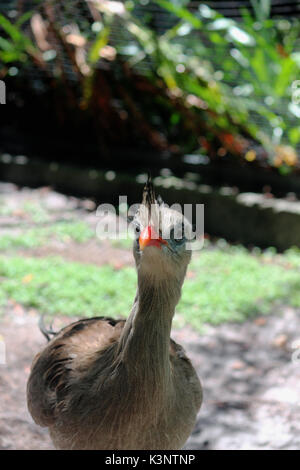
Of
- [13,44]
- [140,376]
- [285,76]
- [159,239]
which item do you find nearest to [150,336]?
[140,376]

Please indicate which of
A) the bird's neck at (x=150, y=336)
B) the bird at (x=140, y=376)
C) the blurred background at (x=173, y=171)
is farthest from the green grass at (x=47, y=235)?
the bird's neck at (x=150, y=336)

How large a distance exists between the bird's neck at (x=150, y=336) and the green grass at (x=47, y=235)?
2742 mm

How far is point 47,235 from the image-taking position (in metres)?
4.35

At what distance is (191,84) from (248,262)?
187cm

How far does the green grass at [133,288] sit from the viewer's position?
3.25 m

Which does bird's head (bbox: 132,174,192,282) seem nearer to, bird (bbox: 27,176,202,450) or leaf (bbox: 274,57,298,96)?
bird (bbox: 27,176,202,450)

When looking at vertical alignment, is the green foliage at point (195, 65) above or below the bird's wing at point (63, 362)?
above

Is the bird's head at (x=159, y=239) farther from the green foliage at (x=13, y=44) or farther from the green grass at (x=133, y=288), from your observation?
the green foliage at (x=13, y=44)

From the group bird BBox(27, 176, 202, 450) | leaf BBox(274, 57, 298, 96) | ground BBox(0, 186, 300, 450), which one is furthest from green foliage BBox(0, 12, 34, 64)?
bird BBox(27, 176, 202, 450)

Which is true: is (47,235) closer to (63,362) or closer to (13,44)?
(13,44)

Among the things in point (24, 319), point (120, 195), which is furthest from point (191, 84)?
point (24, 319)

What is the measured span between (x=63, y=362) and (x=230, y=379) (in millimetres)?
1266

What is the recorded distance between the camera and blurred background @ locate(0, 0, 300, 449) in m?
2.93

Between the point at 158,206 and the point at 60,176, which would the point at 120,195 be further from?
the point at 158,206
